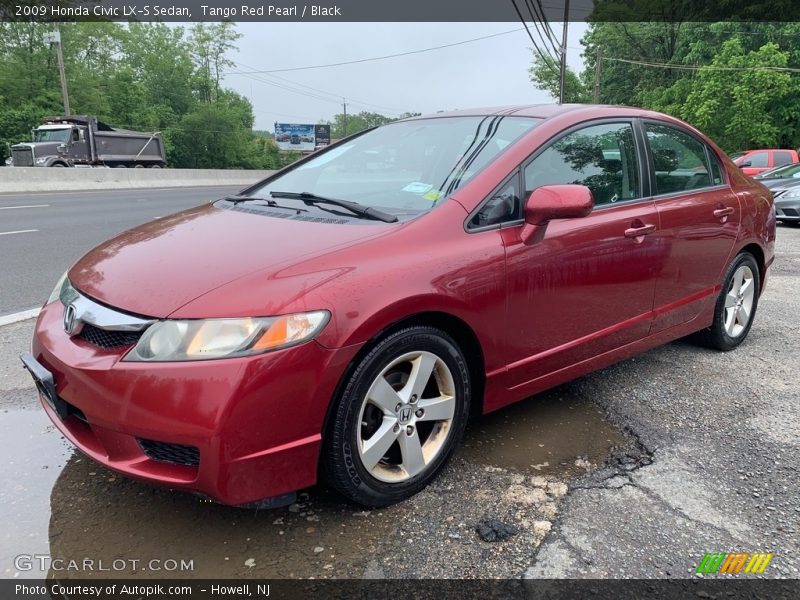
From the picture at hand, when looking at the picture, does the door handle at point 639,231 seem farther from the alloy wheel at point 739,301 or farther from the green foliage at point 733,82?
the green foliage at point 733,82

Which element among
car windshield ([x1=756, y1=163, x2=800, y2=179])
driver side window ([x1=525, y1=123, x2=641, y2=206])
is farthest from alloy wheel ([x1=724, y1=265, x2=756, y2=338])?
car windshield ([x1=756, y1=163, x2=800, y2=179])

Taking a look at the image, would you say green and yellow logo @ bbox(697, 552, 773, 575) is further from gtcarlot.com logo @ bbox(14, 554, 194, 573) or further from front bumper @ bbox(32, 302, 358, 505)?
gtcarlot.com logo @ bbox(14, 554, 194, 573)

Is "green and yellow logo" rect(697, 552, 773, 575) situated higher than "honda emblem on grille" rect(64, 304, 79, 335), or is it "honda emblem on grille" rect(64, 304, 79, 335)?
"honda emblem on grille" rect(64, 304, 79, 335)

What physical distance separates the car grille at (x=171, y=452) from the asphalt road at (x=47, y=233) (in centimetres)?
360

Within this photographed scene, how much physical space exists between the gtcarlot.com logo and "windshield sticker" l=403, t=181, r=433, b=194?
1729 mm

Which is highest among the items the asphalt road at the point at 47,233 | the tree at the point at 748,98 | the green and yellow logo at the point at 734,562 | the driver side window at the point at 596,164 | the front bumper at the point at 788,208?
the tree at the point at 748,98

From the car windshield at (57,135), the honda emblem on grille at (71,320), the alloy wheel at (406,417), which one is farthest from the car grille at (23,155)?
the alloy wheel at (406,417)

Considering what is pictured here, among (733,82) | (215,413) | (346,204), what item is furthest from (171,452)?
(733,82)

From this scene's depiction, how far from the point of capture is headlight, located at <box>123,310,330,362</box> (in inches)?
74.1

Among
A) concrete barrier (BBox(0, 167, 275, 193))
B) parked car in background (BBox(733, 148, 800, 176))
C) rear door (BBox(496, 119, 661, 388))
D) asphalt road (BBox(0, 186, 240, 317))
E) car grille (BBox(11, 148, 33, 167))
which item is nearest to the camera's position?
rear door (BBox(496, 119, 661, 388))

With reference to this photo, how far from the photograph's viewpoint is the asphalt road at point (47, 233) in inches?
222

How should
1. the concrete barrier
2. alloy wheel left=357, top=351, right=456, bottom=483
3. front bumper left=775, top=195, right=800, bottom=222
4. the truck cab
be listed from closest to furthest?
alloy wheel left=357, top=351, right=456, bottom=483
front bumper left=775, top=195, right=800, bottom=222
the concrete barrier
the truck cab

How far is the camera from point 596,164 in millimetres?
3107

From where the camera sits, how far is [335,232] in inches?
92.9
